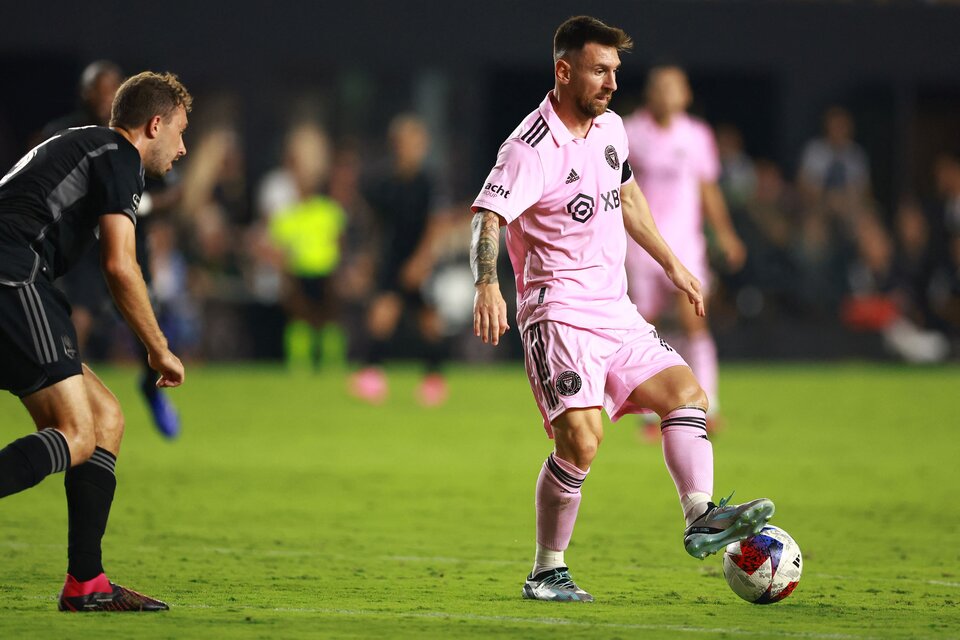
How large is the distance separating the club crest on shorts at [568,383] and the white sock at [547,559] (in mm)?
605

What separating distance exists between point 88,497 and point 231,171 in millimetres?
15524

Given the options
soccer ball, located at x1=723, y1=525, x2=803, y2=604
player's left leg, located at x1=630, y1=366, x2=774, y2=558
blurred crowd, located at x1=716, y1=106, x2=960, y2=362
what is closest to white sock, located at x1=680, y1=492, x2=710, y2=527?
player's left leg, located at x1=630, y1=366, x2=774, y2=558

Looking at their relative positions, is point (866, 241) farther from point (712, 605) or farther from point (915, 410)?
→ point (712, 605)

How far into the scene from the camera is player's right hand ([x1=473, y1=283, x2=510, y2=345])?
601 cm

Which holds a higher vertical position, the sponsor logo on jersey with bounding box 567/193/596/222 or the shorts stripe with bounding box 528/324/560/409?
the sponsor logo on jersey with bounding box 567/193/596/222

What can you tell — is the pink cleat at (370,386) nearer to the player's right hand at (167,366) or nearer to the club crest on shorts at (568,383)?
the club crest on shorts at (568,383)

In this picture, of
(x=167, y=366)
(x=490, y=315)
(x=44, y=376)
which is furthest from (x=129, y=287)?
(x=490, y=315)

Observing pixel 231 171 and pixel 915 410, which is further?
pixel 231 171

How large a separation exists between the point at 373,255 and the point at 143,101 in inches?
578

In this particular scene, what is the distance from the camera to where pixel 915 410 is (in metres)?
15.5

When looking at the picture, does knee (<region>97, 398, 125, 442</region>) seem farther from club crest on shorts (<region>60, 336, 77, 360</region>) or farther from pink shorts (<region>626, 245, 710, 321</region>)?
pink shorts (<region>626, 245, 710, 321</region>)

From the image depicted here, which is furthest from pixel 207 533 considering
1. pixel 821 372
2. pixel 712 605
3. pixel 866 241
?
pixel 866 241

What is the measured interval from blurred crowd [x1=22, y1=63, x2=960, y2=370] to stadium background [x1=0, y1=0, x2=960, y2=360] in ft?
0.17

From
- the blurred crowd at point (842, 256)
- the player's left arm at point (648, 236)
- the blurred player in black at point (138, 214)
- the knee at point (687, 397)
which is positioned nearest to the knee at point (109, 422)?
the knee at point (687, 397)
